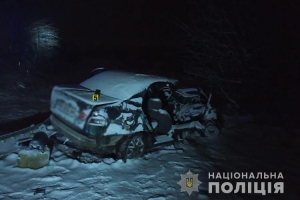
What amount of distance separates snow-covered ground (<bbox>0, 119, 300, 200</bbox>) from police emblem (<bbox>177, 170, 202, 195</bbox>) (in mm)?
77

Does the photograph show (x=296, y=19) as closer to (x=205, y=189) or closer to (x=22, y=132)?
(x=205, y=189)

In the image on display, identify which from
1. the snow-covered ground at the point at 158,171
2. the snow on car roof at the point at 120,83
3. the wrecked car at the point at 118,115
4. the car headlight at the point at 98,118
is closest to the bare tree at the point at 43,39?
the snow-covered ground at the point at 158,171

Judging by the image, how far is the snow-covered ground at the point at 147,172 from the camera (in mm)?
4551

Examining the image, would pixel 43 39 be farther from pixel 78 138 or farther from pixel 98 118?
pixel 98 118

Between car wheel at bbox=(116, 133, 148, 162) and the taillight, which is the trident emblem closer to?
car wheel at bbox=(116, 133, 148, 162)

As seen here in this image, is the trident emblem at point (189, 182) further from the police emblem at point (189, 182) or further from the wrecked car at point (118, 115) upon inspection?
the wrecked car at point (118, 115)

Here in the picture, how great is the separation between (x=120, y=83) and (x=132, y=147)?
129 cm

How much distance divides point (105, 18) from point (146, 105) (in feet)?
55.3

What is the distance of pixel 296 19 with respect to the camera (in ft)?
33.0

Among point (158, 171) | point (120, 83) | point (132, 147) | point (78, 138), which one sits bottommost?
point (158, 171)

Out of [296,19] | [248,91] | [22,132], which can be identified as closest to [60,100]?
[22,132]

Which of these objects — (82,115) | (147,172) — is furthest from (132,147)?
(82,115)

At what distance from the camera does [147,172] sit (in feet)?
17.5

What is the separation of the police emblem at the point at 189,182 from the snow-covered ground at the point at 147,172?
0.08 m
